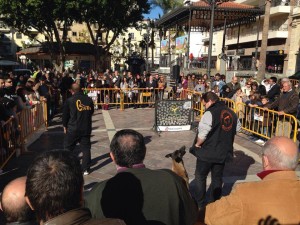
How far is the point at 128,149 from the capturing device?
2.47 metres

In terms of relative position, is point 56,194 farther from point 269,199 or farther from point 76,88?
point 76,88

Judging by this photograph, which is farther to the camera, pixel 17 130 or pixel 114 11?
pixel 114 11

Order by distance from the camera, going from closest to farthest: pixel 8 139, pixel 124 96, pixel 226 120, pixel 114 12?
pixel 226 120 → pixel 8 139 → pixel 124 96 → pixel 114 12

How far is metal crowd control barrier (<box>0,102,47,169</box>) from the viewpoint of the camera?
20.7 feet

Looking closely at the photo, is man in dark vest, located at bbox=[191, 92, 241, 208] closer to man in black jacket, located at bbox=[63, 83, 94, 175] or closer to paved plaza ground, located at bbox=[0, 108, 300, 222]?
paved plaza ground, located at bbox=[0, 108, 300, 222]

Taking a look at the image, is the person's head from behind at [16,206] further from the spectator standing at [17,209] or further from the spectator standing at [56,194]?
the spectator standing at [56,194]

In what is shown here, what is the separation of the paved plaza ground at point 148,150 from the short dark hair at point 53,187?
13.6ft

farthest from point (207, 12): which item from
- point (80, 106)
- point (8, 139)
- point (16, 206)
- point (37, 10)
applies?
point (16, 206)

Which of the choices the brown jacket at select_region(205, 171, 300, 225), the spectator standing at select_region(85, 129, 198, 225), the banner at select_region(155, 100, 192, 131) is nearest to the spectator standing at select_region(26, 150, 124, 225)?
the spectator standing at select_region(85, 129, 198, 225)

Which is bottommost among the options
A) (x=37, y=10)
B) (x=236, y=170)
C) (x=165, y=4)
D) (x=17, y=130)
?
(x=236, y=170)

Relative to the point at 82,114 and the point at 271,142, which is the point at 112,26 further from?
the point at 271,142

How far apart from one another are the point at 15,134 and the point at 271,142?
6128 mm

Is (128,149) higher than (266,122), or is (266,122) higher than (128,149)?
(128,149)

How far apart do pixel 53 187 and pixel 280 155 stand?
1534mm
